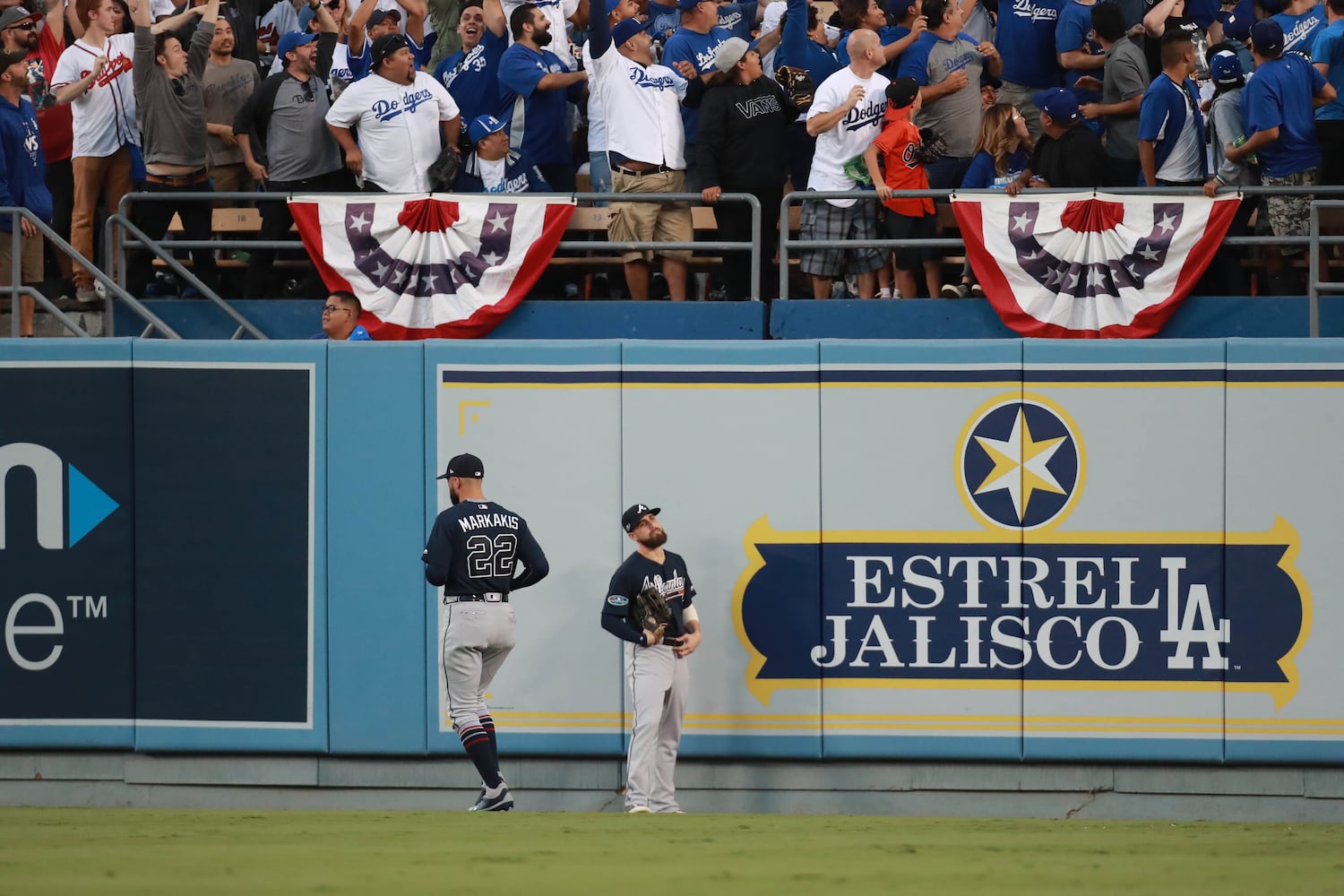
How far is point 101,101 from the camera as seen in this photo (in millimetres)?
13070

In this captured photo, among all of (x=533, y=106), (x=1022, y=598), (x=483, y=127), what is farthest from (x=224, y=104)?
(x=1022, y=598)

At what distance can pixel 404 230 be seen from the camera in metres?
12.3

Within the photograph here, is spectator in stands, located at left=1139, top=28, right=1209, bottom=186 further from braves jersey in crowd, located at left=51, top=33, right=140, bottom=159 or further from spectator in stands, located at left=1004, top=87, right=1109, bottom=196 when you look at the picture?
braves jersey in crowd, located at left=51, top=33, right=140, bottom=159

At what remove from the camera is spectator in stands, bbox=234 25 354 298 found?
13.3m

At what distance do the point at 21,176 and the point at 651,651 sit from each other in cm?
602

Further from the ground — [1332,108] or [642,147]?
[1332,108]

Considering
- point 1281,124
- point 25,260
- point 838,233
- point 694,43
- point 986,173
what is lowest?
point 25,260

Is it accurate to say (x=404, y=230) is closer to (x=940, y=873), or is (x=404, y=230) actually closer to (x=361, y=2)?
(x=361, y=2)

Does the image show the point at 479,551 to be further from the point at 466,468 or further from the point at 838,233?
the point at 838,233

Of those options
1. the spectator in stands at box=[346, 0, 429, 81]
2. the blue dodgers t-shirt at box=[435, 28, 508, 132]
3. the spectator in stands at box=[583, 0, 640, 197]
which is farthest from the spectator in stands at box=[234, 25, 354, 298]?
the spectator in stands at box=[583, 0, 640, 197]

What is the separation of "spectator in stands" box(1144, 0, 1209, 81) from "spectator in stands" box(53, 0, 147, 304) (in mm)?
8289

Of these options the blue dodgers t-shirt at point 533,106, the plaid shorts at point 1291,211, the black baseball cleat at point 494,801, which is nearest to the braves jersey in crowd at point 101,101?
the blue dodgers t-shirt at point 533,106

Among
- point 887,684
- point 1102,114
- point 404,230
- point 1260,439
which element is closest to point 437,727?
point 887,684

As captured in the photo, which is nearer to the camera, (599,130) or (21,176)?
(21,176)
